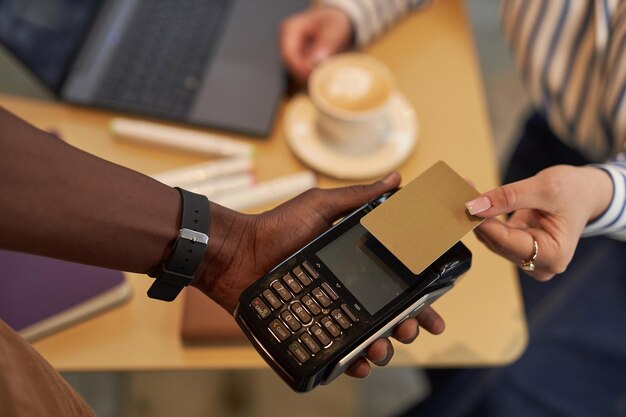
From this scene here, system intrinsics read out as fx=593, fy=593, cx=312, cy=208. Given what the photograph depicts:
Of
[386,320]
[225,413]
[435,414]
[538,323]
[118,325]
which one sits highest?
[386,320]

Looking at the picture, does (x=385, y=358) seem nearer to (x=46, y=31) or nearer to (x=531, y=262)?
(x=531, y=262)

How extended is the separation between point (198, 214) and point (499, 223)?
0.83 ft

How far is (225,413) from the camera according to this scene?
103cm

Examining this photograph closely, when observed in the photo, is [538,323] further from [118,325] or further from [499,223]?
[118,325]

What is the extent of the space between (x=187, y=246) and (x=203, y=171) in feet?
0.70

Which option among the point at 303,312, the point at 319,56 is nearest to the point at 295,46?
the point at 319,56

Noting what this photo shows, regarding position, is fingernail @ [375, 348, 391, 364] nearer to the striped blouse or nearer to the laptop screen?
the striped blouse

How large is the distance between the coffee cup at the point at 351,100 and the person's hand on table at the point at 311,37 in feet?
0.12

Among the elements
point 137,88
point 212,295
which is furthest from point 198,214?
point 137,88

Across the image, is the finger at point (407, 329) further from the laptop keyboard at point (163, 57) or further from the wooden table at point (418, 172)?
the laptop keyboard at point (163, 57)

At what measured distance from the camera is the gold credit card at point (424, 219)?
45 cm

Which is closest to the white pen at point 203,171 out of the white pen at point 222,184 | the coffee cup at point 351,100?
the white pen at point 222,184

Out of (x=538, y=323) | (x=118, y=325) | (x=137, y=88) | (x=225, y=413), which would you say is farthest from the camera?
(x=225, y=413)

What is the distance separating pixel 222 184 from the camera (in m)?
0.68
